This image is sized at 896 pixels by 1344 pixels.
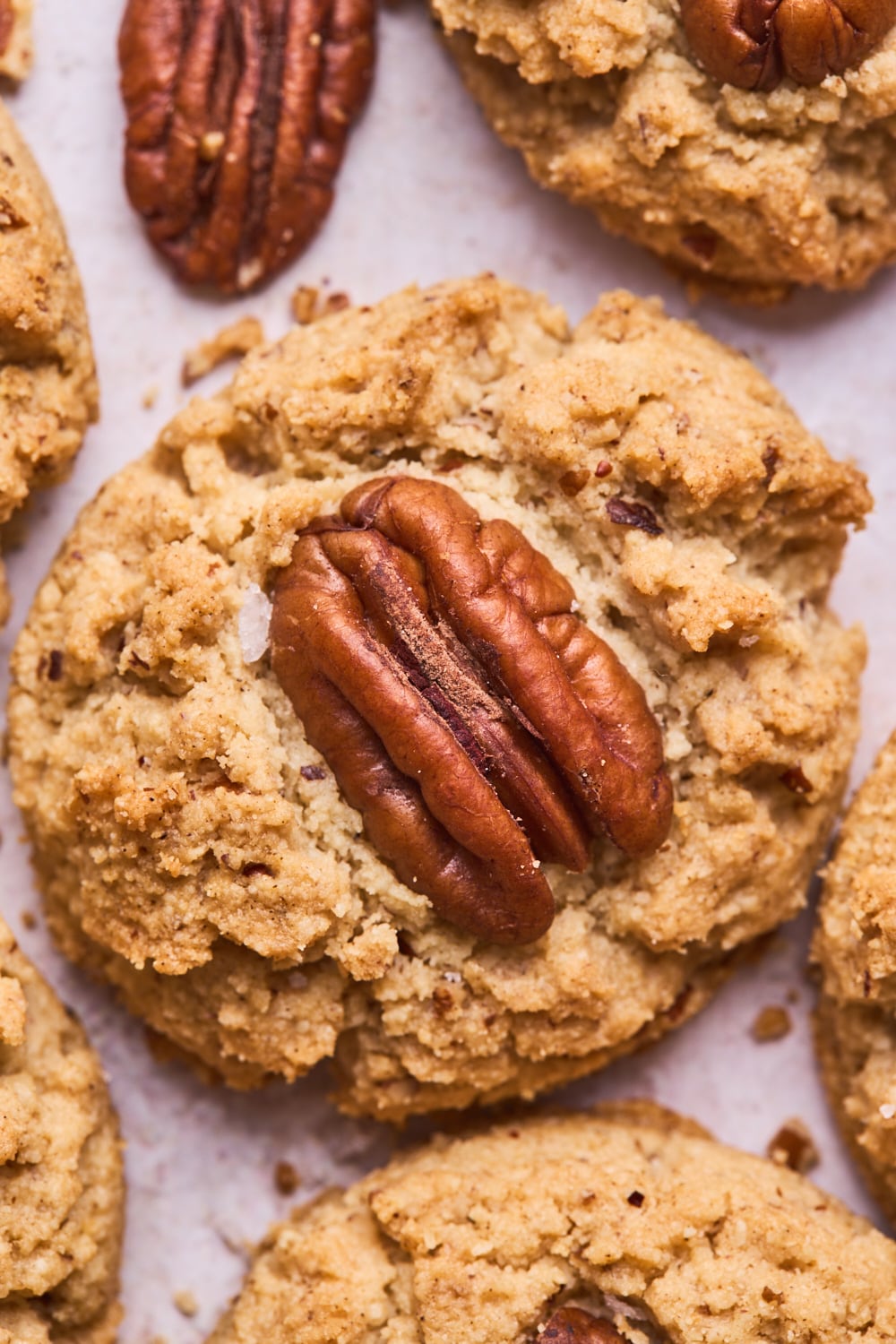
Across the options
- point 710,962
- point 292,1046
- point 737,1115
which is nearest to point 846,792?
point 710,962

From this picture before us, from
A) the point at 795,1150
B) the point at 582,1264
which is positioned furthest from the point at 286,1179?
the point at 795,1150

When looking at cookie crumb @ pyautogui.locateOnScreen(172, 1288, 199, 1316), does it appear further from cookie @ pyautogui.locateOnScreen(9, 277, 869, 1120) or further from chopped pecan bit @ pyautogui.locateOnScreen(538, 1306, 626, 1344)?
chopped pecan bit @ pyautogui.locateOnScreen(538, 1306, 626, 1344)

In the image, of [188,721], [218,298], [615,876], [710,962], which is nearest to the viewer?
[188,721]

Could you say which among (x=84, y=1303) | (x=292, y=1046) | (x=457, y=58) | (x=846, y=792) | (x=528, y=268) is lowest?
(x=84, y=1303)

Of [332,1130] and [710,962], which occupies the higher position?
[710,962]

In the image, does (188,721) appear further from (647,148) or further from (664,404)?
(647,148)

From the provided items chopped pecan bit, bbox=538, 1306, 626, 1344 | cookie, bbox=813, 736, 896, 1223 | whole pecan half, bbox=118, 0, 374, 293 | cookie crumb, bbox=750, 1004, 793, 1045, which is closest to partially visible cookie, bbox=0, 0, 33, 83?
whole pecan half, bbox=118, 0, 374, 293

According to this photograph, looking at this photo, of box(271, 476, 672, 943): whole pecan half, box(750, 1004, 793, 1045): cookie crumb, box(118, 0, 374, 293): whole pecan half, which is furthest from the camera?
box(750, 1004, 793, 1045): cookie crumb

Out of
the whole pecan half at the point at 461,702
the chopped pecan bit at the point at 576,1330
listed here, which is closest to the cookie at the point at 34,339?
the whole pecan half at the point at 461,702
